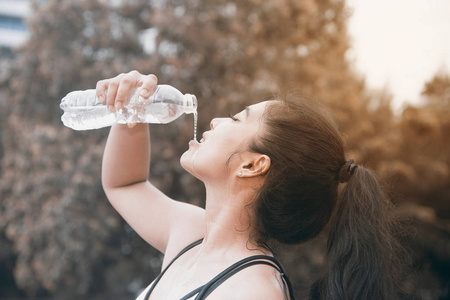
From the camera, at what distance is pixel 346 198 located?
1708 millimetres

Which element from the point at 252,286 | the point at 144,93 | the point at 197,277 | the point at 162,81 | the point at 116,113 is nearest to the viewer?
the point at 252,286

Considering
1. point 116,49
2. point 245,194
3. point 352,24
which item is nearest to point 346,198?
point 245,194

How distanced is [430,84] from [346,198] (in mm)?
13052

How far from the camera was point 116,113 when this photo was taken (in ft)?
6.68

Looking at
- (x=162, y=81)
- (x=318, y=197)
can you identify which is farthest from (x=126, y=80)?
(x=162, y=81)

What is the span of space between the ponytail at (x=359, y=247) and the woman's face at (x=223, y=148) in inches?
16.0

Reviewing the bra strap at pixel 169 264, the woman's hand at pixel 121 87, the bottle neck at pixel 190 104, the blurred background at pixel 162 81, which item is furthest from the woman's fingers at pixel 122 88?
the blurred background at pixel 162 81

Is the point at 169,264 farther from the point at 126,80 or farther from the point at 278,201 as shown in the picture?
the point at 126,80

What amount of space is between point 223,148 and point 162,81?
24.1 feet

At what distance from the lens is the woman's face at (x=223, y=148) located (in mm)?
1657

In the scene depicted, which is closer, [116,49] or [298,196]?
[298,196]

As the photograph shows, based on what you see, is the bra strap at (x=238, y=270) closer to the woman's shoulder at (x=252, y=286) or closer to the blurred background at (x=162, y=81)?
the woman's shoulder at (x=252, y=286)

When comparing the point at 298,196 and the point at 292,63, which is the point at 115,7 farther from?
the point at 298,196

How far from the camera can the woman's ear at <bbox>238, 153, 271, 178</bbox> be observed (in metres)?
1.67
